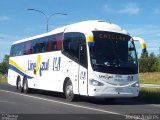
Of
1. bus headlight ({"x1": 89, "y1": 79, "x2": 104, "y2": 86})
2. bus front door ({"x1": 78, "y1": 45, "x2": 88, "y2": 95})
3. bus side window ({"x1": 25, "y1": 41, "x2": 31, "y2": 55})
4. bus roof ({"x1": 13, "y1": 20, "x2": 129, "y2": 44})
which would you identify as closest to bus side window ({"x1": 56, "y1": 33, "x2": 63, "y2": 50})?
bus roof ({"x1": 13, "y1": 20, "x2": 129, "y2": 44})

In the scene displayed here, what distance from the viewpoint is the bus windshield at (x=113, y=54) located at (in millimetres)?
19047

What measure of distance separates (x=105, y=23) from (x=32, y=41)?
829cm

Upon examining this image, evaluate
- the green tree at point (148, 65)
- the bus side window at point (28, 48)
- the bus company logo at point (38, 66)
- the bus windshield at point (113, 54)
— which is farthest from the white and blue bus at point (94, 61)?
the green tree at point (148, 65)

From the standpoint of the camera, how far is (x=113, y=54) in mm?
19234

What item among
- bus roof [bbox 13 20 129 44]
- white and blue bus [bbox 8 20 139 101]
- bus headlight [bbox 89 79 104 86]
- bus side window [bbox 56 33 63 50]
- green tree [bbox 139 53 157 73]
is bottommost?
bus headlight [bbox 89 79 104 86]

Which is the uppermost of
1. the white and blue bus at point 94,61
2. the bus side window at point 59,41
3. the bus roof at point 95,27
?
the bus roof at point 95,27

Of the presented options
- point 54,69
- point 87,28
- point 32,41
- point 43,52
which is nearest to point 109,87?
point 87,28

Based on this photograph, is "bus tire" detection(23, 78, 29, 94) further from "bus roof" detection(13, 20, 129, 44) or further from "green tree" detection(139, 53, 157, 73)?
"green tree" detection(139, 53, 157, 73)

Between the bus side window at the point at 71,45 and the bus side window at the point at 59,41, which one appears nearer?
the bus side window at the point at 71,45

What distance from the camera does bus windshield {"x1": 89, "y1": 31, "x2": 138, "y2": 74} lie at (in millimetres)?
19047

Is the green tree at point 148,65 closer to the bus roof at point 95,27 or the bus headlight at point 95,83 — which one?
the bus roof at point 95,27

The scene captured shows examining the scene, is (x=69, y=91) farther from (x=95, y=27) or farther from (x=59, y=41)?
(x=95, y=27)

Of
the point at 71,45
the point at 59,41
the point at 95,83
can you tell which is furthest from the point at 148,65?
the point at 95,83

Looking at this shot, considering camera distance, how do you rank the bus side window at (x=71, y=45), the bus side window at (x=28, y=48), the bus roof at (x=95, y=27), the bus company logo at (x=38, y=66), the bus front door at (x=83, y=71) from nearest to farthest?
the bus front door at (x=83, y=71), the bus roof at (x=95, y=27), the bus side window at (x=71, y=45), the bus company logo at (x=38, y=66), the bus side window at (x=28, y=48)
